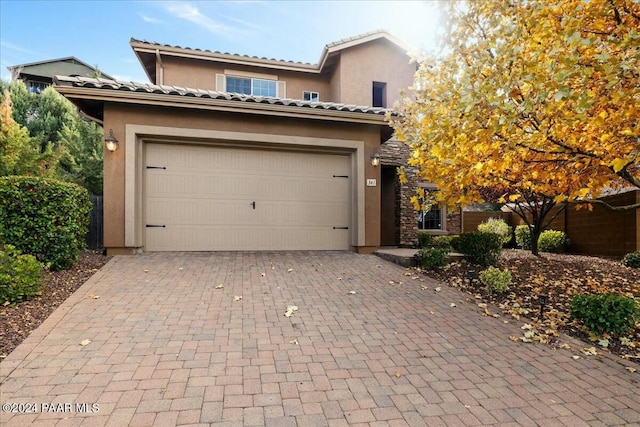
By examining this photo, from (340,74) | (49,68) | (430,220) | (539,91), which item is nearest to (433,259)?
(539,91)

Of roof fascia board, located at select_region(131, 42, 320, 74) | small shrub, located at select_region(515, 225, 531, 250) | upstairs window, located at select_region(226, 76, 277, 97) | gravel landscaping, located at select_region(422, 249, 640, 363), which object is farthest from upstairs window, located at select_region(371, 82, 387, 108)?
gravel landscaping, located at select_region(422, 249, 640, 363)

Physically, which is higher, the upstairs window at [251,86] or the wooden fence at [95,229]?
the upstairs window at [251,86]

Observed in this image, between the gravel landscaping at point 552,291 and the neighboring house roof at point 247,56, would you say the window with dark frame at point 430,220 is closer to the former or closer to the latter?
the gravel landscaping at point 552,291

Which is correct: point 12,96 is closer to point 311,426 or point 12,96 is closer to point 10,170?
point 10,170

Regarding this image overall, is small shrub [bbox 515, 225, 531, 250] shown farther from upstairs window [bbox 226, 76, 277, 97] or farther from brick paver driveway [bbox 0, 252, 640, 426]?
upstairs window [bbox 226, 76, 277, 97]

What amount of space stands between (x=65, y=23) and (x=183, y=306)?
40.9 feet

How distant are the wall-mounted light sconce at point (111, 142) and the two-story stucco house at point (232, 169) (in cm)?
3

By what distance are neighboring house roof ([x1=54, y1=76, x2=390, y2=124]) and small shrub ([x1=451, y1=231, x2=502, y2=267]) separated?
3611 millimetres

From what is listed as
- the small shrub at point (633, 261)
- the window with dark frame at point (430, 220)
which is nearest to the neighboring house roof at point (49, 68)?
the window with dark frame at point (430, 220)

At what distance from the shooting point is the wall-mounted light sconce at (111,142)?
6.91 metres

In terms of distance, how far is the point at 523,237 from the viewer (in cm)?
1191

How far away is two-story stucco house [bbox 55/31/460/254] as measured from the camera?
705cm

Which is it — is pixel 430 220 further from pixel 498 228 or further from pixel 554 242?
pixel 554 242

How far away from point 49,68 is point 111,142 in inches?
784
